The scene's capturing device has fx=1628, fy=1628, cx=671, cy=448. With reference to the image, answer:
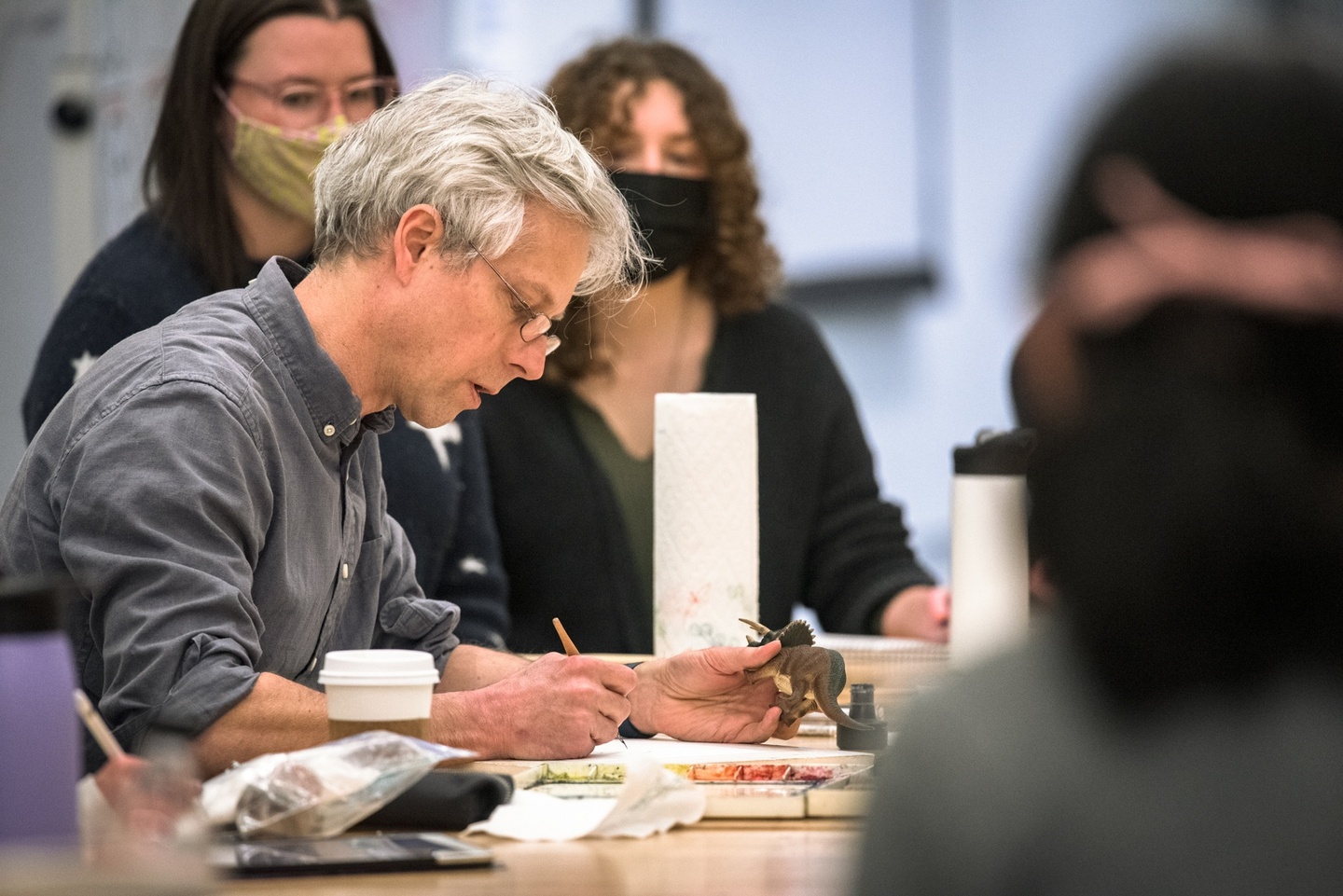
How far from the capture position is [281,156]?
2.94m

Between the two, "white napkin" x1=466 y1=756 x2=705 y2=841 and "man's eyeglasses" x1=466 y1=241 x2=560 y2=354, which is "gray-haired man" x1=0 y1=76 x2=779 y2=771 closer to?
"man's eyeglasses" x1=466 y1=241 x2=560 y2=354

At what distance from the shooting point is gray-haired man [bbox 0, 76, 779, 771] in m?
1.69

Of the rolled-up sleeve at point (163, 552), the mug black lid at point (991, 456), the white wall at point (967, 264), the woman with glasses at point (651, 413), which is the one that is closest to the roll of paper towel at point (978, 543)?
the mug black lid at point (991, 456)

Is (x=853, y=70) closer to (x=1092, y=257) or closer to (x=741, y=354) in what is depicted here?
(x=741, y=354)

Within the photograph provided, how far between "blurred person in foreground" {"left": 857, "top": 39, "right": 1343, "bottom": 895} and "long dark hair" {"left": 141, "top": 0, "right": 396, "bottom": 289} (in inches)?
93.9

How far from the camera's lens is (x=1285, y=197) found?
67cm

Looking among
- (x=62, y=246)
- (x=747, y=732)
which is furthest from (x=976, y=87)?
(x=747, y=732)

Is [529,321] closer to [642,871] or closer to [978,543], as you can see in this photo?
[978,543]

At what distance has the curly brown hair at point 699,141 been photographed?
10.6ft

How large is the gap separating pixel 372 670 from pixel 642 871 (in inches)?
16.2

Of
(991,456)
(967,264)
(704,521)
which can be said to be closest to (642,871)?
(991,456)

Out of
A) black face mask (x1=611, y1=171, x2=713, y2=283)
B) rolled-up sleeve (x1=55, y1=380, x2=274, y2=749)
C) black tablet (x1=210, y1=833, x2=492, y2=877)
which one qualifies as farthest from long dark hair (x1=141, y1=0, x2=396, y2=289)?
black tablet (x1=210, y1=833, x2=492, y2=877)

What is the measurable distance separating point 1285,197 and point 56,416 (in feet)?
5.10

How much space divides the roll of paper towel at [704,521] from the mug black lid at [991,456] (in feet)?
1.30
